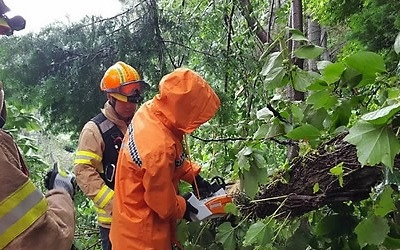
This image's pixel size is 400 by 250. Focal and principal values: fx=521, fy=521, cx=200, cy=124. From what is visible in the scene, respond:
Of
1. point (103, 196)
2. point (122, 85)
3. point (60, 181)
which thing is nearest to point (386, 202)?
point (60, 181)

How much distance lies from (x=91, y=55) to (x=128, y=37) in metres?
0.39

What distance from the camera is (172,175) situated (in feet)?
9.50

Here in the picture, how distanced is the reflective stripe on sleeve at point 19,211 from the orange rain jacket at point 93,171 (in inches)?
73.0

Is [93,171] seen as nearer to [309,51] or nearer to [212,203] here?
[212,203]

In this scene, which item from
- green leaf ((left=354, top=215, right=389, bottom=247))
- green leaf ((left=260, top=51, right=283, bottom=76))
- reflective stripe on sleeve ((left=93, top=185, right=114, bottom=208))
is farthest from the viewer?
reflective stripe on sleeve ((left=93, top=185, right=114, bottom=208))

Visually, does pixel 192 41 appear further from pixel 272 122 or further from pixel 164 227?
pixel 272 122

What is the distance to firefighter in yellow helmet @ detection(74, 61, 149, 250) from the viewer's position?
3543 mm

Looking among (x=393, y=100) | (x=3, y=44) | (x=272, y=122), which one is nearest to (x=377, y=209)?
(x=393, y=100)

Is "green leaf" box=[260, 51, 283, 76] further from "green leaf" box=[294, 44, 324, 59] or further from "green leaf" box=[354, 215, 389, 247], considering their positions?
"green leaf" box=[354, 215, 389, 247]

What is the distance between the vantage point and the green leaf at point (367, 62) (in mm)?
1500

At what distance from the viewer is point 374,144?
1248 millimetres

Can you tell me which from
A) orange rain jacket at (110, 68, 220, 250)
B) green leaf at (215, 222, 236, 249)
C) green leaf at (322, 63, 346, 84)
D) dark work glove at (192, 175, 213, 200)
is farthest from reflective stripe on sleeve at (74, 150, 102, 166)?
green leaf at (322, 63, 346, 84)

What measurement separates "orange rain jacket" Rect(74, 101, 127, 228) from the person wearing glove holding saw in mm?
1741

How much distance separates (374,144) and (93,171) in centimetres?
259
